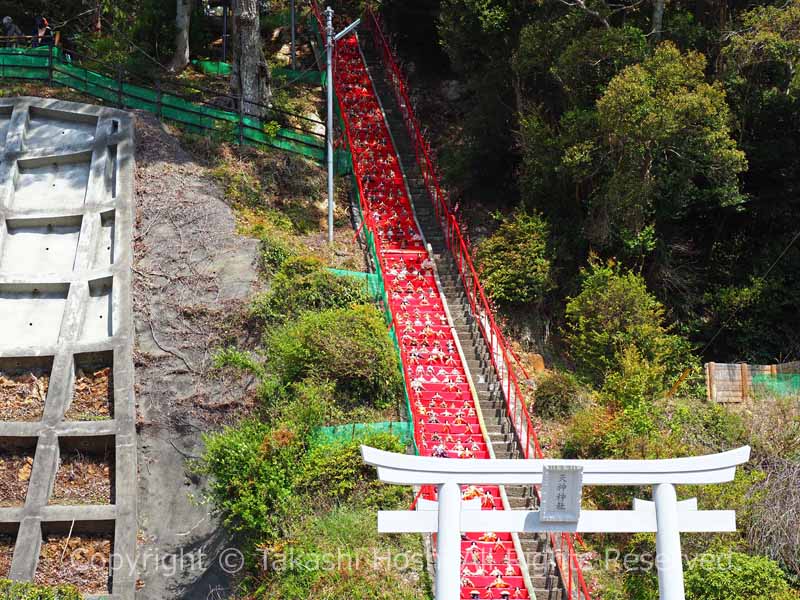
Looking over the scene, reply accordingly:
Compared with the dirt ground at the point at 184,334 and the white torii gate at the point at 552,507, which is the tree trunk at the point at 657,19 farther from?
the white torii gate at the point at 552,507

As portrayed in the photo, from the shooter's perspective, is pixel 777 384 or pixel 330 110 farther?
pixel 330 110

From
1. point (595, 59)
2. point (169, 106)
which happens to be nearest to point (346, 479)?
point (595, 59)

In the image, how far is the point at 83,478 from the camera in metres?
18.2

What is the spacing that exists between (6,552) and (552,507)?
923 cm

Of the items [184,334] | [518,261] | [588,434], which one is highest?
[518,261]

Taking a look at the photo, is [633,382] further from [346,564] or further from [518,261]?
[346,564]

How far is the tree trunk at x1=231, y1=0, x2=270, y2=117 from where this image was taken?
25625mm

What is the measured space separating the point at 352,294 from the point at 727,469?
9084 millimetres

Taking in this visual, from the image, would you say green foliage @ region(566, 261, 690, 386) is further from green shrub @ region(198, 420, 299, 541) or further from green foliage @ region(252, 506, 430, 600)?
green shrub @ region(198, 420, 299, 541)

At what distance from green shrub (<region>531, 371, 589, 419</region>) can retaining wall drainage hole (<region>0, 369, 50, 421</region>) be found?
8.75m

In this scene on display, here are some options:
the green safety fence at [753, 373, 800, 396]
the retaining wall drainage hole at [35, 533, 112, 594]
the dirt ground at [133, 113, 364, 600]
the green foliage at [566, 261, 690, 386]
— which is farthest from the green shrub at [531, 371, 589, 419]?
the retaining wall drainage hole at [35, 533, 112, 594]

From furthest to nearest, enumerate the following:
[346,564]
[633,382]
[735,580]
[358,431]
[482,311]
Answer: [482,311] < [633,382] < [358,431] < [346,564] < [735,580]

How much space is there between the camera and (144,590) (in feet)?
55.0

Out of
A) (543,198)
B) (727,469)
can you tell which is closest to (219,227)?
(543,198)
